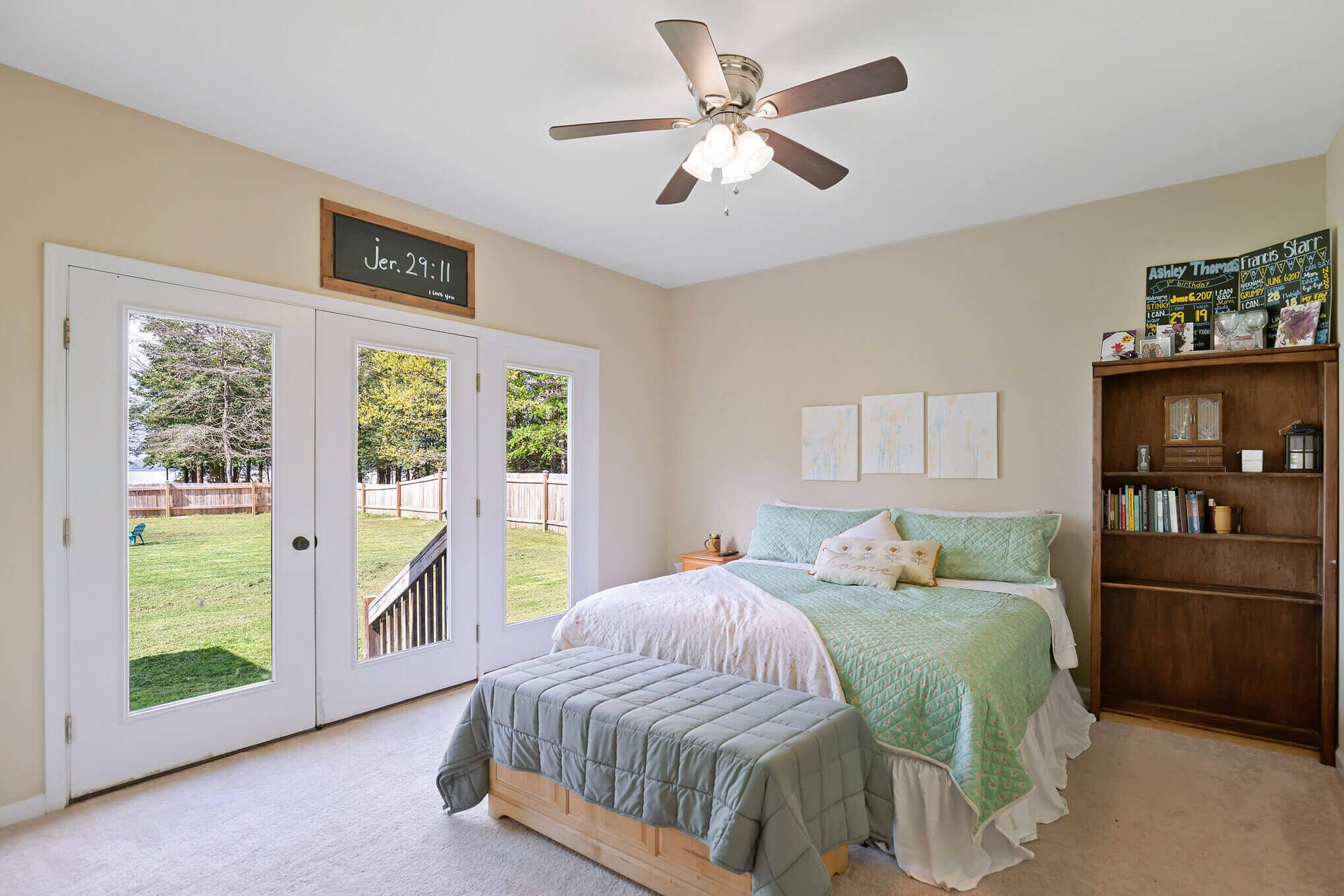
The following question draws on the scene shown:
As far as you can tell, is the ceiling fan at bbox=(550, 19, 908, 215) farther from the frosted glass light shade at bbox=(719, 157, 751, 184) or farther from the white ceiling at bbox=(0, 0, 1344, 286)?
the white ceiling at bbox=(0, 0, 1344, 286)

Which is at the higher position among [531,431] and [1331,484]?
[531,431]

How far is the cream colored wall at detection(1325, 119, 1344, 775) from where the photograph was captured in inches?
112

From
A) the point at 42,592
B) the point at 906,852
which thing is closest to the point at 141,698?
the point at 42,592

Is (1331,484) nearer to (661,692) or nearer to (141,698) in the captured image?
(661,692)

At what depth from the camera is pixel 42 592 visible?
254 cm

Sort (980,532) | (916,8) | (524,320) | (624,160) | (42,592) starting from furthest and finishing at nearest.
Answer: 1. (524,320)
2. (980,532)
3. (624,160)
4. (42,592)
5. (916,8)

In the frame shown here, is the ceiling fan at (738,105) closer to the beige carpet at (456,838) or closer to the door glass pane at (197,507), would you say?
the door glass pane at (197,507)

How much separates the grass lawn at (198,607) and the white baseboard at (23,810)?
1.25 feet

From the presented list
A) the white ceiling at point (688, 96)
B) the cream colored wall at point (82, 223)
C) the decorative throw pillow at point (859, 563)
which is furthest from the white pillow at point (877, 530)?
the cream colored wall at point (82, 223)

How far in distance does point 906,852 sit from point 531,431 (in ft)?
10.1

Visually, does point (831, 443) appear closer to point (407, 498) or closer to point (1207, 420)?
point (1207, 420)

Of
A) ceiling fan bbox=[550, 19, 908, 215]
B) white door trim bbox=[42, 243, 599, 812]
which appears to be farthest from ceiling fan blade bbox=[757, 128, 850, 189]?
white door trim bbox=[42, 243, 599, 812]

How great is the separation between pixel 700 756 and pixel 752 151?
1879 mm

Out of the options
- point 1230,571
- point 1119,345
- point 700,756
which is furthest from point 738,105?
point 1230,571
